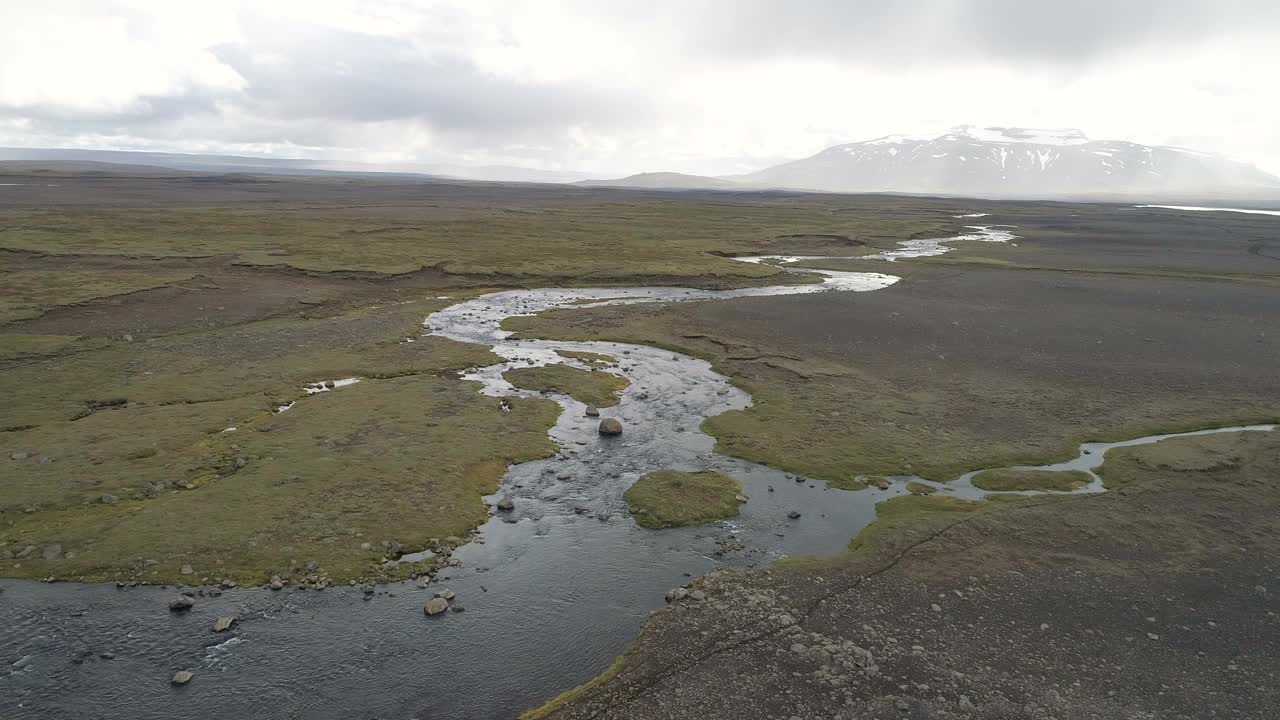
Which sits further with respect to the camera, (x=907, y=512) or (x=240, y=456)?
(x=240, y=456)

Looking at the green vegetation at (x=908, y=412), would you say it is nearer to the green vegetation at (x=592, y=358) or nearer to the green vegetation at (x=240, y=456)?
Answer: the green vegetation at (x=592, y=358)

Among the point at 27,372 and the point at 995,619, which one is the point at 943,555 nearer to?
the point at 995,619

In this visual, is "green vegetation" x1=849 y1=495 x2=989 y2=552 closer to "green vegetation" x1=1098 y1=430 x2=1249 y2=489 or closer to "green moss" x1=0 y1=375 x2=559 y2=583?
"green vegetation" x1=1098 y1=430 x2=1249 y2=489

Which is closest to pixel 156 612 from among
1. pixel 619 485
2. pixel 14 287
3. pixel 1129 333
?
pixel 619 485

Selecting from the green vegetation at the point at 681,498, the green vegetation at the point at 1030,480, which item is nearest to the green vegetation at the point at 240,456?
the green vegetation at the point at 681,498

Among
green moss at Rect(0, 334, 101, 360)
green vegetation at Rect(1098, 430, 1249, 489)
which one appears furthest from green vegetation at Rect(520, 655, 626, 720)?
green moss at Rect(0, 334, 101, 360)

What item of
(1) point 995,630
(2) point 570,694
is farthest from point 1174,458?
(2) point 570,694

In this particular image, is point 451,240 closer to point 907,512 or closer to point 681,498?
point 681,498

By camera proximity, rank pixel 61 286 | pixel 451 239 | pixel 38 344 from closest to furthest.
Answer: pixel 38 344, pixel 61 286, pixel 451 239
